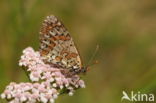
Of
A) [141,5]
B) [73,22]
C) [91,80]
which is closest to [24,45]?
[91,80]

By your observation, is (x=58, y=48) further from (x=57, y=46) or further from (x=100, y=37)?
(x=100, y=37)

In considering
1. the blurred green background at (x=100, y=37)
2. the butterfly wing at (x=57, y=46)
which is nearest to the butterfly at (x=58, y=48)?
the butterfly wing at (x=57, y=46)

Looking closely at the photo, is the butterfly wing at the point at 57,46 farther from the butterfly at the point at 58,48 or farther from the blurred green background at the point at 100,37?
the blurred green background at the point at 100,37

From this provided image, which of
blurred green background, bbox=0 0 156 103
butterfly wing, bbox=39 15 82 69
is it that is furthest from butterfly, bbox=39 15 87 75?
blurred green background, bbox=0 0 156 103

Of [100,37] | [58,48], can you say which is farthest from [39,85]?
[100,37]

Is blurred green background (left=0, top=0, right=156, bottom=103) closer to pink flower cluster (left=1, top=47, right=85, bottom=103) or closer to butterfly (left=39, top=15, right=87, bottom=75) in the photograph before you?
butterfly (left=39, top=15, right=87, bottom=75)

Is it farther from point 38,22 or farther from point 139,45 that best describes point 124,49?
point 38,22
